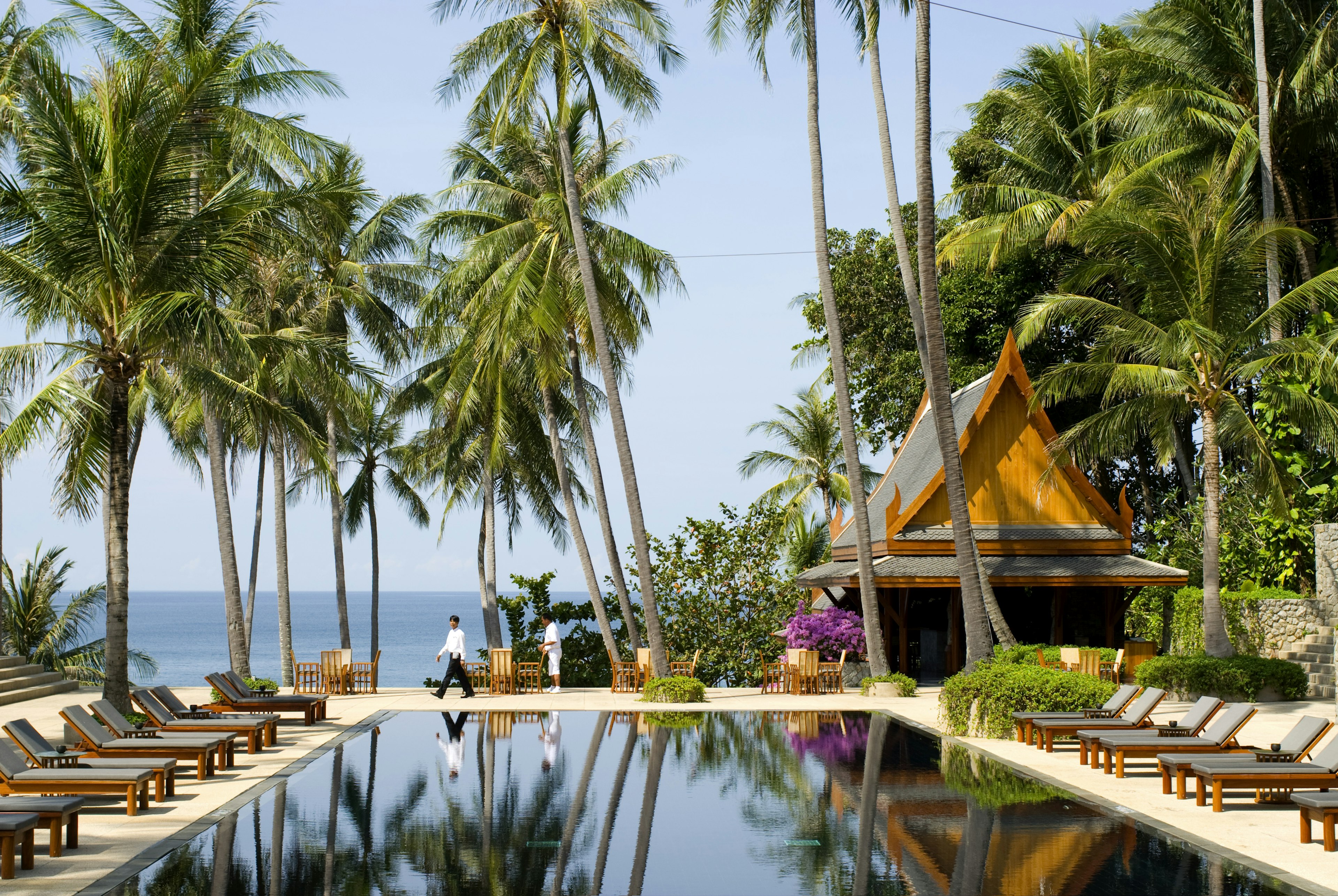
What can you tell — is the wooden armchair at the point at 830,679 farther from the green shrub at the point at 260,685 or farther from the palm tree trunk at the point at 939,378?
the green shrub at the point at 260,685

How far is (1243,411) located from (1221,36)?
12321mm

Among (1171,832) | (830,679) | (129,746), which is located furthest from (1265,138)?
(129,746)

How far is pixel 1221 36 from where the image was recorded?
90.5ft

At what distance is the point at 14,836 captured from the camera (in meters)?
7.88

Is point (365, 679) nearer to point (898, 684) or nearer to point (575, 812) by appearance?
point (898, 684)

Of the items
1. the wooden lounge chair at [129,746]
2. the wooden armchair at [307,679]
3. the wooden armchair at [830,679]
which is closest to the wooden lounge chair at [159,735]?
the wooden lounge chair at [129,746]

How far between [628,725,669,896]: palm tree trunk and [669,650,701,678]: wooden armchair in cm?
514

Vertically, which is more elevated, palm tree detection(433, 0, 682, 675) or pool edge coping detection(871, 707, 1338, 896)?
palm tree detection(433, 0, 682, 675)

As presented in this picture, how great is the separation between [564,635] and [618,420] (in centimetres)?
873

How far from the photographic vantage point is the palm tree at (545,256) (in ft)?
80.5

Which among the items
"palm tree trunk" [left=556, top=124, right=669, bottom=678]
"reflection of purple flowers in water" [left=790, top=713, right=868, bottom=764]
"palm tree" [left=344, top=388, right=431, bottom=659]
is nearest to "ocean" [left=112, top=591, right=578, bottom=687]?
"palm tree" [left=344, top=388, right=431, bottom=659]

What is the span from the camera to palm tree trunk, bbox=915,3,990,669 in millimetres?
18062

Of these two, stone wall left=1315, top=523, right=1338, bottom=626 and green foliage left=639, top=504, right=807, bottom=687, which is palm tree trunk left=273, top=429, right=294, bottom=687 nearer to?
green foliage left=639, top=504, right=807, bottom=687

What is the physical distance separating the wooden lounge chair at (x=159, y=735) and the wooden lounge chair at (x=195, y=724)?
0.42 feet
